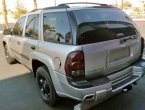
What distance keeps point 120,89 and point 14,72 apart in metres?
3.84

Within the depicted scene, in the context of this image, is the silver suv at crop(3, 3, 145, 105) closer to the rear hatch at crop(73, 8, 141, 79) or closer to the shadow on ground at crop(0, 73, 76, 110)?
the rear hatch at crop(73, 8, 141, 79)

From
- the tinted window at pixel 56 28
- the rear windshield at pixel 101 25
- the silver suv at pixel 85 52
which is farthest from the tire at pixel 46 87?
the rear windshield at pixel 101 25

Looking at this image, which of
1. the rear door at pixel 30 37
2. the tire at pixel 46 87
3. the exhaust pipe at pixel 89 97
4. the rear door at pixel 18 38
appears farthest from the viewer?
the rear door at pixel 18 38

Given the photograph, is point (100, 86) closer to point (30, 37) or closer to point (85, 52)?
point (85, 52)

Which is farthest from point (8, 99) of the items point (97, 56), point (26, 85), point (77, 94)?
point (97, 56)

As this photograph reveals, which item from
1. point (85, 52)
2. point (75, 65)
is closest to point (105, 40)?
point (85, 52)

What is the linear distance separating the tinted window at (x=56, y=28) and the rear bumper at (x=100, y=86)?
580mm

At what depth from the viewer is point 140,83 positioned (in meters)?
4.94

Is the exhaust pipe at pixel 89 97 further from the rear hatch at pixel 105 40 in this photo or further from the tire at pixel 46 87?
the tire at pixel 46 87

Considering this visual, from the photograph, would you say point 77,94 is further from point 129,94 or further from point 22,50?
point 22,50

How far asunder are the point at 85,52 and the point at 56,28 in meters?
0.81

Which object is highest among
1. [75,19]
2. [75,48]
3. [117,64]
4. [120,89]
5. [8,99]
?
[75,19]

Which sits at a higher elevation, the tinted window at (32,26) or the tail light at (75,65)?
the tinted window at (32,26)

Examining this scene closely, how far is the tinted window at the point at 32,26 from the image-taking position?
4.32 m
